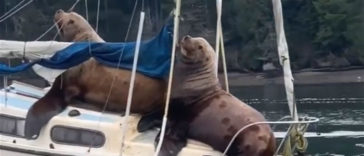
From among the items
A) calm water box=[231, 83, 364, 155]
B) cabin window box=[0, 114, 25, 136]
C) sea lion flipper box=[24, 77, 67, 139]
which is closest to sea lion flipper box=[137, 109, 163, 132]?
sea lion flipper box=[24, 77, 67, 139]

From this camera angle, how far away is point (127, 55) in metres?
15.9

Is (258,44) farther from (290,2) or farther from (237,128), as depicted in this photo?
(237,128)

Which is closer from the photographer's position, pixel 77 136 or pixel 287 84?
pixel 287 84

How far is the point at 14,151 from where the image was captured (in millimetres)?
15305

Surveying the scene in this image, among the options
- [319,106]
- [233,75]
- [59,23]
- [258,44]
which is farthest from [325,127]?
[258,44]

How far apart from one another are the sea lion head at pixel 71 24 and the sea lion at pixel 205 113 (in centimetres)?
232

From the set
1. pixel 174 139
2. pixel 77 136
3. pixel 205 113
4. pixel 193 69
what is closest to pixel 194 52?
pixel 193 69

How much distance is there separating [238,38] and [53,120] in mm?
74025

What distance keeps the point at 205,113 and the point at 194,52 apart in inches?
33.2

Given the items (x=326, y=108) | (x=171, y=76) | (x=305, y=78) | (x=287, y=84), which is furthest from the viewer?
(x=305, y=78)

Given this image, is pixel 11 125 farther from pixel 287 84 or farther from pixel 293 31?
pixel 293 31

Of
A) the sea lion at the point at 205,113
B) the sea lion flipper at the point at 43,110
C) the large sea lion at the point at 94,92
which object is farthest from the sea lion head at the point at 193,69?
Answer: the sea lion flipper at the point at 43,110

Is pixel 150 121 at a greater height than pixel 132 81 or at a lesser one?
lesser

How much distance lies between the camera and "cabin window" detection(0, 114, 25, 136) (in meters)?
15.8
